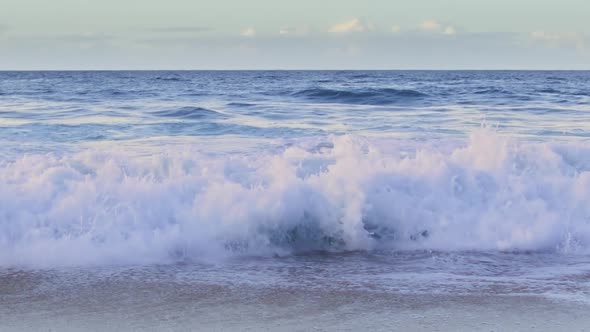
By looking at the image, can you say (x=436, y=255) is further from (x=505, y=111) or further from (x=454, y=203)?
(x=505, y=111)

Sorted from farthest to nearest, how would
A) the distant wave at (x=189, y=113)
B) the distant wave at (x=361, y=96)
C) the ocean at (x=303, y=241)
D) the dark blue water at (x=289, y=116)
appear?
the distant wave at (x=361, y=96) < the distant wave at (x=189, y=113) < the dark blue water at (x=289, y=116) < the ocean at (x=303, y=241)

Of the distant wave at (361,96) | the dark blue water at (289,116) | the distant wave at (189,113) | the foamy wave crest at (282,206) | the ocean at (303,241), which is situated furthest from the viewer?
the distant wave at (361,96)

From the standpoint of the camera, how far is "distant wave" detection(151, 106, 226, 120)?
15.2 meters

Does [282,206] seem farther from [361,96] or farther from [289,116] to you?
[361,96]

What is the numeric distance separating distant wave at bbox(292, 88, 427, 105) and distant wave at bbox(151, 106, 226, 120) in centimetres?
508

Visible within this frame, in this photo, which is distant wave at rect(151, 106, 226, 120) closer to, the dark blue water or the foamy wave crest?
the dark blue water

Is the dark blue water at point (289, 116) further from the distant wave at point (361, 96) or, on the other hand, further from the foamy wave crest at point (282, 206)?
the foamy wave crest at point (282, 206)

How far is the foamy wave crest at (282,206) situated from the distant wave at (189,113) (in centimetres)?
766

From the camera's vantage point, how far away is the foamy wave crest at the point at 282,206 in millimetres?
5844

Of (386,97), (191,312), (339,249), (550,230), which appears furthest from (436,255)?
(386,97)

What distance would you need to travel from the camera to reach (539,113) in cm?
1630

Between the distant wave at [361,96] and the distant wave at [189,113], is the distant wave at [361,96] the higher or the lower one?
the higher one

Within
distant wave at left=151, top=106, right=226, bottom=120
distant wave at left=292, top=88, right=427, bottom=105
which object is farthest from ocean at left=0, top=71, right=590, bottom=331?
distant wave at left=292, top=88, right=427, bottom=105

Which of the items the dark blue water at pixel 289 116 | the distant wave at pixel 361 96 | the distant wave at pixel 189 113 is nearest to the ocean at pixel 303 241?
the dark blue water at pixel 289 116
